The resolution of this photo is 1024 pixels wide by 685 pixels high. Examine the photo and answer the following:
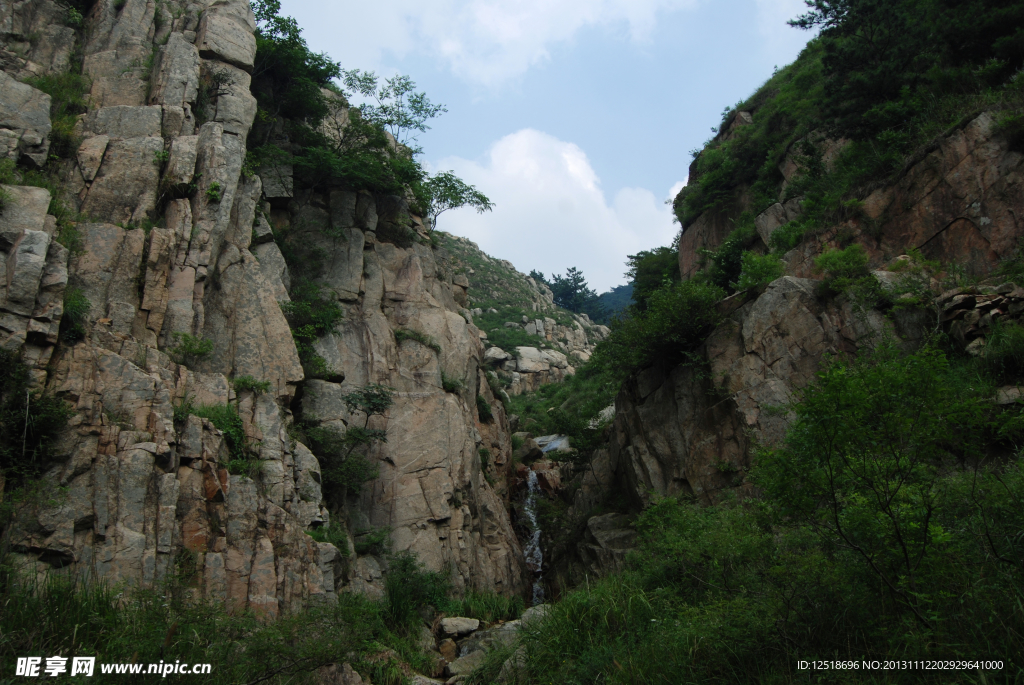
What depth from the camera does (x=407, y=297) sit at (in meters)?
27.0

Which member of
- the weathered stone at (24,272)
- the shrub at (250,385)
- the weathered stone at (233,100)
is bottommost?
the shrub at (250,385)

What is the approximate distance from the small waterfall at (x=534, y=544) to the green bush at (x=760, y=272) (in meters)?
14.7

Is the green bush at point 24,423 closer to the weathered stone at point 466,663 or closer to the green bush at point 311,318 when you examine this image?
the green bush at point 311,318

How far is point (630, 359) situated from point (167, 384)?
571 inches

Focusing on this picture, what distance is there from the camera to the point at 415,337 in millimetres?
25359

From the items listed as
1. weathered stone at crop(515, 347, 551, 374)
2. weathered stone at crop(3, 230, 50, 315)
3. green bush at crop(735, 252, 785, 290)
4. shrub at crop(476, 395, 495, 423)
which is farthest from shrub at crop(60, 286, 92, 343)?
weathered stone at crop(515, 347, 551, 374)

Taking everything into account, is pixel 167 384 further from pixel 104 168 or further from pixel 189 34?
pixel 189 34

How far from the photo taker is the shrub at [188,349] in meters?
17.0

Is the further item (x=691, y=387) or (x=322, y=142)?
(x=322, y=142)

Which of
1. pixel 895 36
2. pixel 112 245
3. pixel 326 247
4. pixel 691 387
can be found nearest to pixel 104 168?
pixel 112 245

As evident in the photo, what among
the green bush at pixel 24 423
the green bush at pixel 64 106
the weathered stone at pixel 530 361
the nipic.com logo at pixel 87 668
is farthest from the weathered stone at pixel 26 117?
the weathered stone at pixel 530 361

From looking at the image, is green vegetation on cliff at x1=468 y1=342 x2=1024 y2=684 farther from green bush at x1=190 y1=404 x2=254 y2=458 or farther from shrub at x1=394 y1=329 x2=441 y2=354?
shrub at x1=394 y1=329 x2=441 y2=354

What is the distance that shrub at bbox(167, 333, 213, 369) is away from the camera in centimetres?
1695

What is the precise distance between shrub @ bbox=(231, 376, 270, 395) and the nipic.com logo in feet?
34.1
